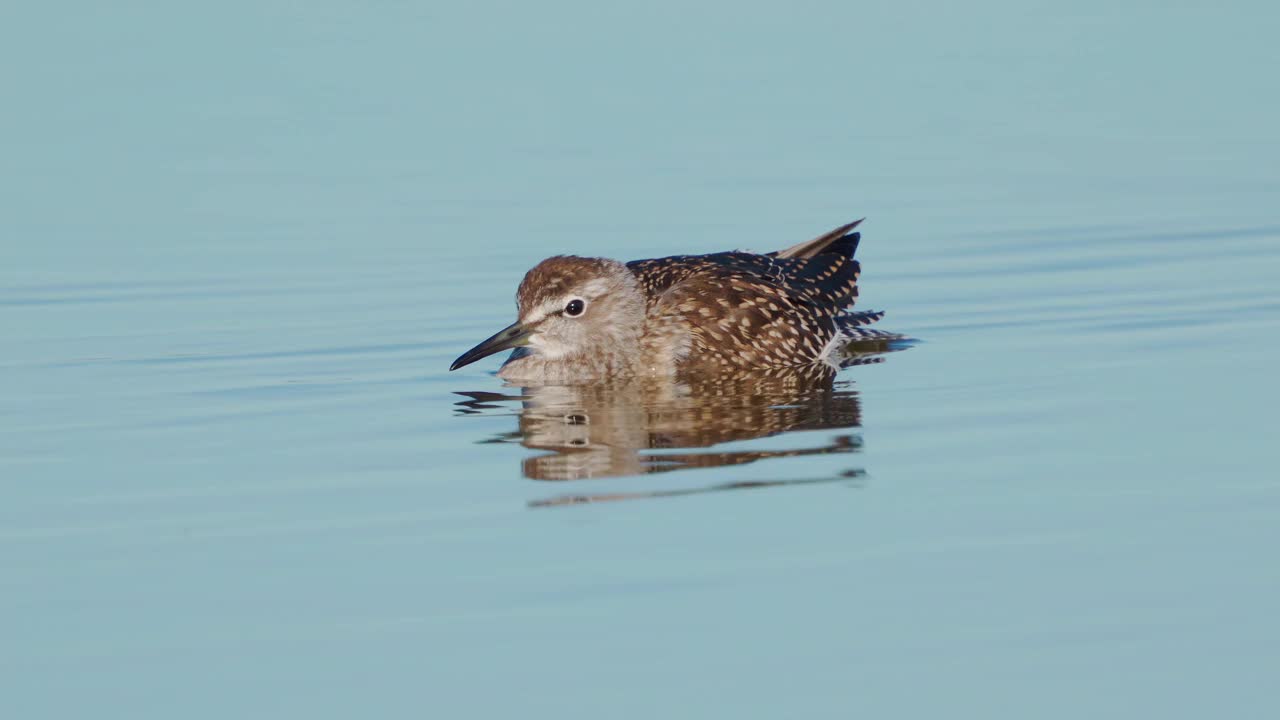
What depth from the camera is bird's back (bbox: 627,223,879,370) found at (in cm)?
1267

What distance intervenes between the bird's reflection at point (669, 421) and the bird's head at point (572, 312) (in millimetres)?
262

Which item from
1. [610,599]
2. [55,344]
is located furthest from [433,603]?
[55,344]

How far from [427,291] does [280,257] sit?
1594 mm

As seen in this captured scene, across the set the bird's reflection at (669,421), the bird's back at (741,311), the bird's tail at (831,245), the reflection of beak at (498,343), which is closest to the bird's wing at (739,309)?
the bird's back at (741,311)

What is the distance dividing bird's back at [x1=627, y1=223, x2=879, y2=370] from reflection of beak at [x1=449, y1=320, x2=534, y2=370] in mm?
704

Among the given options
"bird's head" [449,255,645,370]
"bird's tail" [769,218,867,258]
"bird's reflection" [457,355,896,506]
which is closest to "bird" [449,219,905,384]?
"bird's head" [449,255,645,370]

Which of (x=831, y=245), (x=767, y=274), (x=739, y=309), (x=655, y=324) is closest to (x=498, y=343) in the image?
(x=655, y=324)

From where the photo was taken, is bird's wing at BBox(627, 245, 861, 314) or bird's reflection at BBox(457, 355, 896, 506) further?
bird's wing at BBox(627, 245, 861, 314)

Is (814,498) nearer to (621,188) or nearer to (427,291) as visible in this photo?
(427,291)

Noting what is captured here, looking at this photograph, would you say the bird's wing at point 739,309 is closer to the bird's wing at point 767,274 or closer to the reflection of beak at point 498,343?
the bird's wing at point 767,274

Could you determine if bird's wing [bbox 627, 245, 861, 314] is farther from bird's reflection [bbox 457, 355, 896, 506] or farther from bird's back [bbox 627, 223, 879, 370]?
bird's reflection [bbox 457, 355, 896, 506]

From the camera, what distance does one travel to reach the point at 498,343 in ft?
40.1

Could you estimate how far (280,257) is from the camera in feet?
52.6

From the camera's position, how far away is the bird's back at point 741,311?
41.6ft
